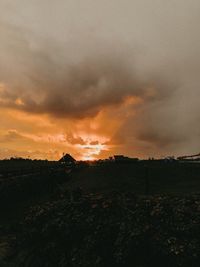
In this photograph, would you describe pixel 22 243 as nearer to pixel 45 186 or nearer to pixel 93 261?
pixel 93 261

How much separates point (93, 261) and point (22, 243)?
464 centimetres

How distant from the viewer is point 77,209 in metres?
20.2

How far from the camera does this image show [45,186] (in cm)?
3712

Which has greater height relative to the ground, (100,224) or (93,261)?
(100,224)

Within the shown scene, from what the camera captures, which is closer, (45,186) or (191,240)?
(191,240)

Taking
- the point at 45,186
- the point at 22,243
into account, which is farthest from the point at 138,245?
the point at 45,186

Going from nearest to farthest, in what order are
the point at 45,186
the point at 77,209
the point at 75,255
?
the point at 75,255, the point at 77,209, the point at 45,186

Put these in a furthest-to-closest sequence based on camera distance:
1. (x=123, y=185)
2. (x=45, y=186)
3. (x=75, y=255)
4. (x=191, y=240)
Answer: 1. (x=45, y=186)
2. (x=123, y=185)
3. (x=75, y=255)
4. (x=191, y=240)

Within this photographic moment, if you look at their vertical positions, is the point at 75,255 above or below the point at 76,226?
below

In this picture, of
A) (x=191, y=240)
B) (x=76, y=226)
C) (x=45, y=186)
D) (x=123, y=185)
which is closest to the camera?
(x=191, y=240)

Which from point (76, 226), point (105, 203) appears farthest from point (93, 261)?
point (105, 203)

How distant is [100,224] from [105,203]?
160 cm

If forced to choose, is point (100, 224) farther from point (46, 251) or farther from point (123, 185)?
point (123, 185)

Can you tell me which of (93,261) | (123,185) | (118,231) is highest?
(123,185)
